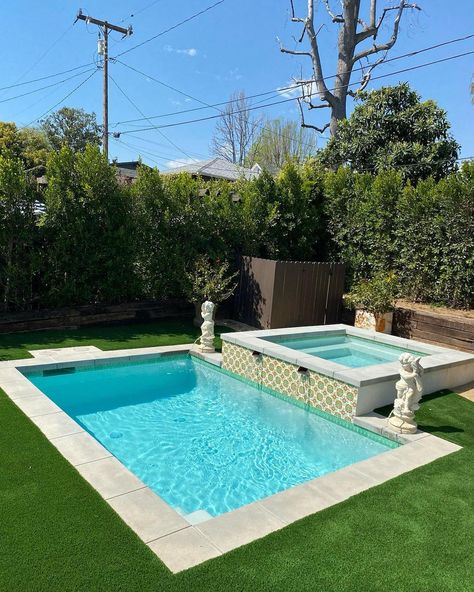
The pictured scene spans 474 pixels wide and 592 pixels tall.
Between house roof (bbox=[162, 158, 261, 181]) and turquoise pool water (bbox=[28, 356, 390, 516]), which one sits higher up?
house roof (bbox=[162, 158, 261, 181])

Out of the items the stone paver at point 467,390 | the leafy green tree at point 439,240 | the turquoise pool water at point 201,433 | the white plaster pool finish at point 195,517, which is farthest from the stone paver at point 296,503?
the leafy green tree at point 439,240

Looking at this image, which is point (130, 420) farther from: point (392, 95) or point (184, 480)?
point (392, 95)

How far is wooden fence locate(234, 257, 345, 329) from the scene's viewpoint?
976 centimetres

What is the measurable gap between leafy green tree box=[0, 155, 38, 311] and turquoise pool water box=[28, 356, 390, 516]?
2.84 m

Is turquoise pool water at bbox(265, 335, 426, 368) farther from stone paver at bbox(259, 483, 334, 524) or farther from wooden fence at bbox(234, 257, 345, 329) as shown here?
stone paver at bbox(259, 483, 334, 524)

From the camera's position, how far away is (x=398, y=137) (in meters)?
13.9

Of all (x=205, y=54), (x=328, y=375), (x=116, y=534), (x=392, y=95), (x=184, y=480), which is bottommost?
(x=184, y=480)

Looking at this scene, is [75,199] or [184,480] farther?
[75,199]

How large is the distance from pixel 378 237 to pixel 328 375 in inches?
221

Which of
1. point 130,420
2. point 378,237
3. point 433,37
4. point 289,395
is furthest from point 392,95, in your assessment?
point 130,420

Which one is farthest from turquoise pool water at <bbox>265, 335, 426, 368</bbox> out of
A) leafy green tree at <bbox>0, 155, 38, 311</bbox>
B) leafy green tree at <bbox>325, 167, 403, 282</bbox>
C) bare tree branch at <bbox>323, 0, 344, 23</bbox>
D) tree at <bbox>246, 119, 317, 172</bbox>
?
tree at <bbox>246, 119, 317, 172</bbox>

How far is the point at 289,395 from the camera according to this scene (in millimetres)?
6504

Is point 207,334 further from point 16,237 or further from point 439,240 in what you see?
point 439,240

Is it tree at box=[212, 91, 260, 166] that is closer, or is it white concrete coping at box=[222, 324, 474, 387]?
white concrete coping at box=[222, 324, 474, 387]
